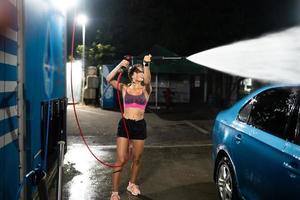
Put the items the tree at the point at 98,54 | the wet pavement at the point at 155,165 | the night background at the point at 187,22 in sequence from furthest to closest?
the tree at the point at 98,54 → the night background at the point at 187,22 → the wet pavement at the point at 155,165

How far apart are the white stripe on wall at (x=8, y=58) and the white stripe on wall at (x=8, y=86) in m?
0.19

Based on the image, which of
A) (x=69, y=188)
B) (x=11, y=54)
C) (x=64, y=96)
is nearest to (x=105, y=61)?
(x=64, y=96)

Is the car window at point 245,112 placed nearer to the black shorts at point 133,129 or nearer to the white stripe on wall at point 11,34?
the black shorts at point 133,129

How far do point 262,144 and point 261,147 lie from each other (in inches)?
1.3

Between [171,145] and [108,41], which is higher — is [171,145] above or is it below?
below

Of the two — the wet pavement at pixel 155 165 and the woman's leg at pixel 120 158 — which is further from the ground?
the woman's leg at pixel 120 158

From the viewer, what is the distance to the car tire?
15.7 ft

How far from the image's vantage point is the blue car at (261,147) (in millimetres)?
3512

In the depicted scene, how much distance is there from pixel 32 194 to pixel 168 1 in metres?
19.3

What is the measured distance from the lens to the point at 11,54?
3.89m

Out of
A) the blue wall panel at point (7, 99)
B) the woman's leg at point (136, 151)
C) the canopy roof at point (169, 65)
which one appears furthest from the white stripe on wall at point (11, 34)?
the canopy roof at point (169, 65)

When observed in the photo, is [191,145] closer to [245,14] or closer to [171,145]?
[171,145]

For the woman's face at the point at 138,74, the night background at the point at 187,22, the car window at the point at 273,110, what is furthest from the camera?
the night background at the point at 187,22

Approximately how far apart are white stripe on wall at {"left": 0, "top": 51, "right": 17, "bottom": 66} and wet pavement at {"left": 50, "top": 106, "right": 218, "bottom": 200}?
237 centimetres
